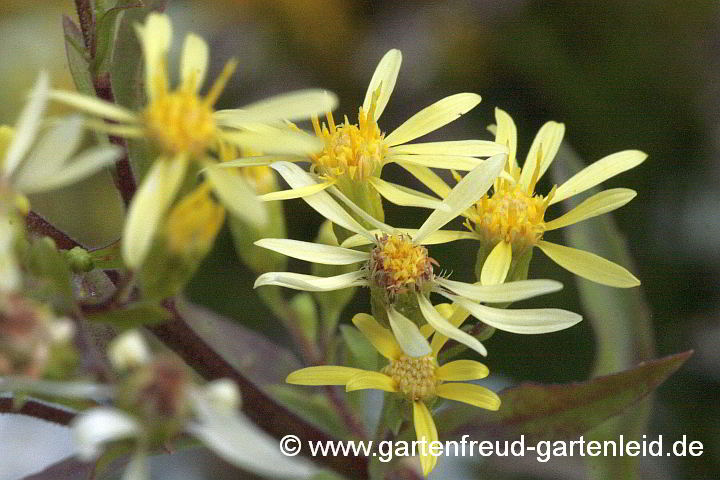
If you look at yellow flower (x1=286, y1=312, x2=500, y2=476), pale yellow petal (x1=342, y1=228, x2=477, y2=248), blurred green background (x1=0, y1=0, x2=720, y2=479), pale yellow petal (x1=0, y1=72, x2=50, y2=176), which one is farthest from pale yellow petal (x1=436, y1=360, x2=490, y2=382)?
blurred green background (x1=0, y1=0, x2=720, y2=479)

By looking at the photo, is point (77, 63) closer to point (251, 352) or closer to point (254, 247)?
point (254, 247)

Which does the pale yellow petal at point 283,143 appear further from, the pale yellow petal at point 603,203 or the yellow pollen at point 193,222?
the pale yellow petal at point 603,203

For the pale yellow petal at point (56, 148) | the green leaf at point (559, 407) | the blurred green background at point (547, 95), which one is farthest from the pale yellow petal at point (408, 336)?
the blurred green background at point (547, 95)

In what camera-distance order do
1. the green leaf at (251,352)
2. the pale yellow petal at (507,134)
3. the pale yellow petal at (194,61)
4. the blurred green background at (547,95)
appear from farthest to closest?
the blurred green background at (547,95) < the green leaf at (251,352) < the pale yellow petal at (507,134) < the pale yellow petal at (194,61)

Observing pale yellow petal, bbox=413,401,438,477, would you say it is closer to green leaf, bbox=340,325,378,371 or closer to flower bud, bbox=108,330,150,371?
green leaf, bbox=340,325,378,371

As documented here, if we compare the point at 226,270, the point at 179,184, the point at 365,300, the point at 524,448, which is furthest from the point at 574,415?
the point at 226,270

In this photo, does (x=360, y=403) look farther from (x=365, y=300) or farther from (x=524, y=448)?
(x=365, y=300)
